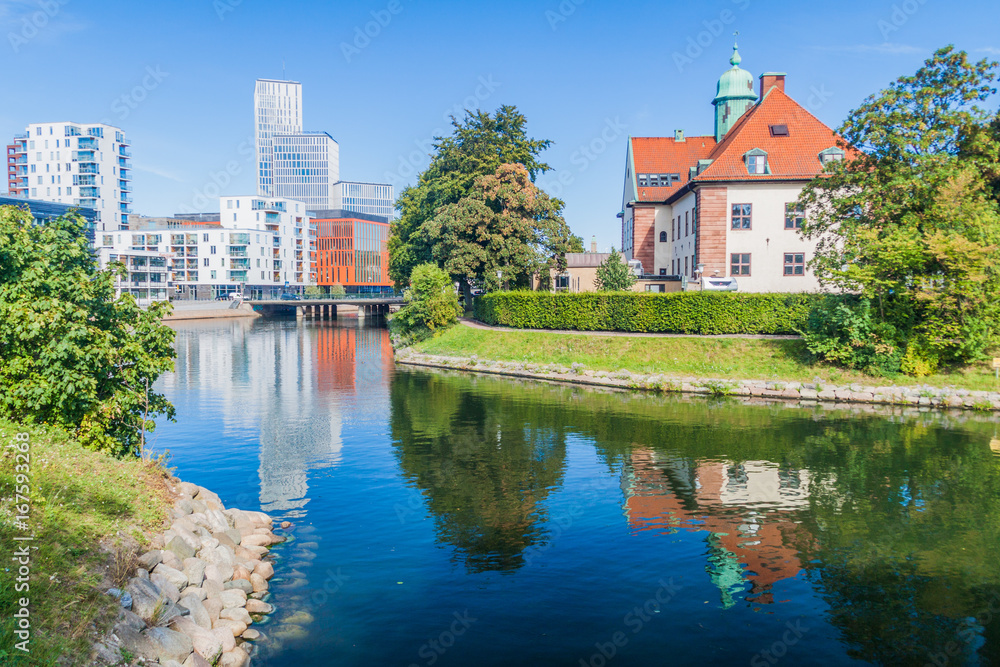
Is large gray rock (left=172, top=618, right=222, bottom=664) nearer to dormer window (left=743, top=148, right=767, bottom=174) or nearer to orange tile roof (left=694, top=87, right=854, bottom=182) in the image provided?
orange tile roof (left=694, top=87, right=854, bottom=182)

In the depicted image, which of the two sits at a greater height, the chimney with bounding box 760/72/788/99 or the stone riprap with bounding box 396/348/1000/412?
the chimney with bounding box 760/72/788/99

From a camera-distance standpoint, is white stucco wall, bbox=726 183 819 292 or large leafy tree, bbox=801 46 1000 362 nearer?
large leafy tree, bbox=801 46 1000 362

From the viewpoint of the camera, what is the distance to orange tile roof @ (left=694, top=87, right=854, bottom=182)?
5441 centimetres

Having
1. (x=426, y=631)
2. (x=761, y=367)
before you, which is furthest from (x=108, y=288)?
(x=761, y=367)

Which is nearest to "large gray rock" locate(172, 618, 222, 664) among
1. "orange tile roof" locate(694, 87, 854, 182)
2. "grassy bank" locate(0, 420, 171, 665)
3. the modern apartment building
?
"grassy bank" locate(0, 420, 171, 665)

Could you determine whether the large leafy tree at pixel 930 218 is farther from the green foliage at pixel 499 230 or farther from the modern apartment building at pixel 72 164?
the modern apartment building at pixel 72 164

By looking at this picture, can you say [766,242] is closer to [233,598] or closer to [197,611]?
[233,598]

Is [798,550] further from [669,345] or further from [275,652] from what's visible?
[669,345]

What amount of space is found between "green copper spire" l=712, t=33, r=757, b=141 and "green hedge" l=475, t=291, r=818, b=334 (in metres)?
29.5

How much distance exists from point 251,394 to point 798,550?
31.4 meters

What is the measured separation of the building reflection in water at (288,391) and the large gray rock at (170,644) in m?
8.00

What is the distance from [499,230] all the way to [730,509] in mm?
45447

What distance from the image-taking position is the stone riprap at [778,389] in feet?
114

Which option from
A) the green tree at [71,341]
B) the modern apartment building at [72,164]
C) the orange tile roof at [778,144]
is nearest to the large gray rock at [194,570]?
the green tree at [71,341]
